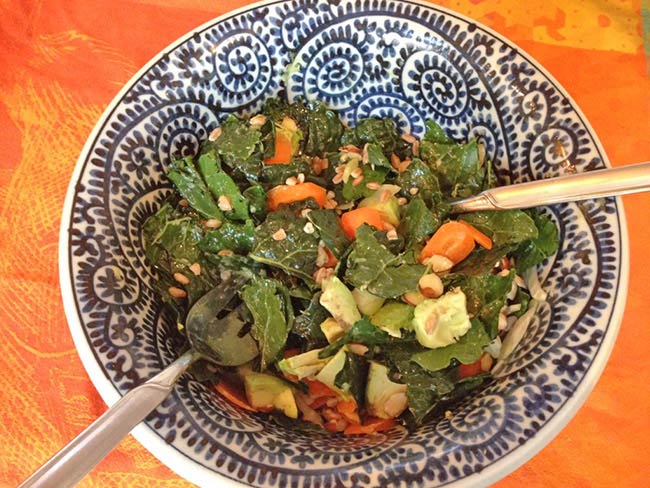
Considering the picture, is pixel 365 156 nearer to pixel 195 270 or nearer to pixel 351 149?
pixel 351 149

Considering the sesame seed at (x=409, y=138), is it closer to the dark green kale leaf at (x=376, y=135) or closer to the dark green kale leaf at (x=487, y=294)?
the dark green kale leaf at (x=376, y=135)

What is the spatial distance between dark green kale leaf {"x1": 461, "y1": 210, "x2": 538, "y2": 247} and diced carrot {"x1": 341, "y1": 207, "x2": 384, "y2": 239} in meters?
0.29

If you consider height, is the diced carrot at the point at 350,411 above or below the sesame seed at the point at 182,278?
below

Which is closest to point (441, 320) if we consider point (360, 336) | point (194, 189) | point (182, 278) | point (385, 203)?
point (360, 336)

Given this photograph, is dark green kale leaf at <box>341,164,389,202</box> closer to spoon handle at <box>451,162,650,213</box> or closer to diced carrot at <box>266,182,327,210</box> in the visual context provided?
diced carrot at <box>266,182,327,210</box>

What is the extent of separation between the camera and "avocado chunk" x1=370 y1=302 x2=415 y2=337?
4.83 feet

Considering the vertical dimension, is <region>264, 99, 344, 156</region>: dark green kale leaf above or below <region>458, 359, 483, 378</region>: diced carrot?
above

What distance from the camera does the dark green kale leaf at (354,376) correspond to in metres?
1.49

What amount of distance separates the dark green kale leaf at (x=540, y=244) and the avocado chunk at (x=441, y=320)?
1.15 ft

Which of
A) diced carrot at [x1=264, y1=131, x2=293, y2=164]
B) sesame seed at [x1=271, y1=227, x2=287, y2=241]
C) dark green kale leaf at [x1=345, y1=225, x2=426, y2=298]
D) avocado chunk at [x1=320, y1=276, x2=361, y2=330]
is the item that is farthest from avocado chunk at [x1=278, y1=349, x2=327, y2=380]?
diced carrot at [x1=264, y1=131, x2=293, y2=164]

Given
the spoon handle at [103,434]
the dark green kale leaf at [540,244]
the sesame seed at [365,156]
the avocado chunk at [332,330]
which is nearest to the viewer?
the spoon handle at [103,434]

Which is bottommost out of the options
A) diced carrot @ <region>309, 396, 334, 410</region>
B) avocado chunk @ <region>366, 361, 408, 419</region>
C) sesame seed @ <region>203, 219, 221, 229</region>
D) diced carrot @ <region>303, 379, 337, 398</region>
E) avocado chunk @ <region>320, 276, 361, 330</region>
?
avocado chunk @ <region>366, 361, 408, 419</region>

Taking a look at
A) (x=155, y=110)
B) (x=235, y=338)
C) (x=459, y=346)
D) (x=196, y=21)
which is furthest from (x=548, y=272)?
(x=196, y=21)

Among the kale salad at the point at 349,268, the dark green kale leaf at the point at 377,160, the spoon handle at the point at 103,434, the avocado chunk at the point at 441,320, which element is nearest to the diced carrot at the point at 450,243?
the kale salad at the point at 349,268
